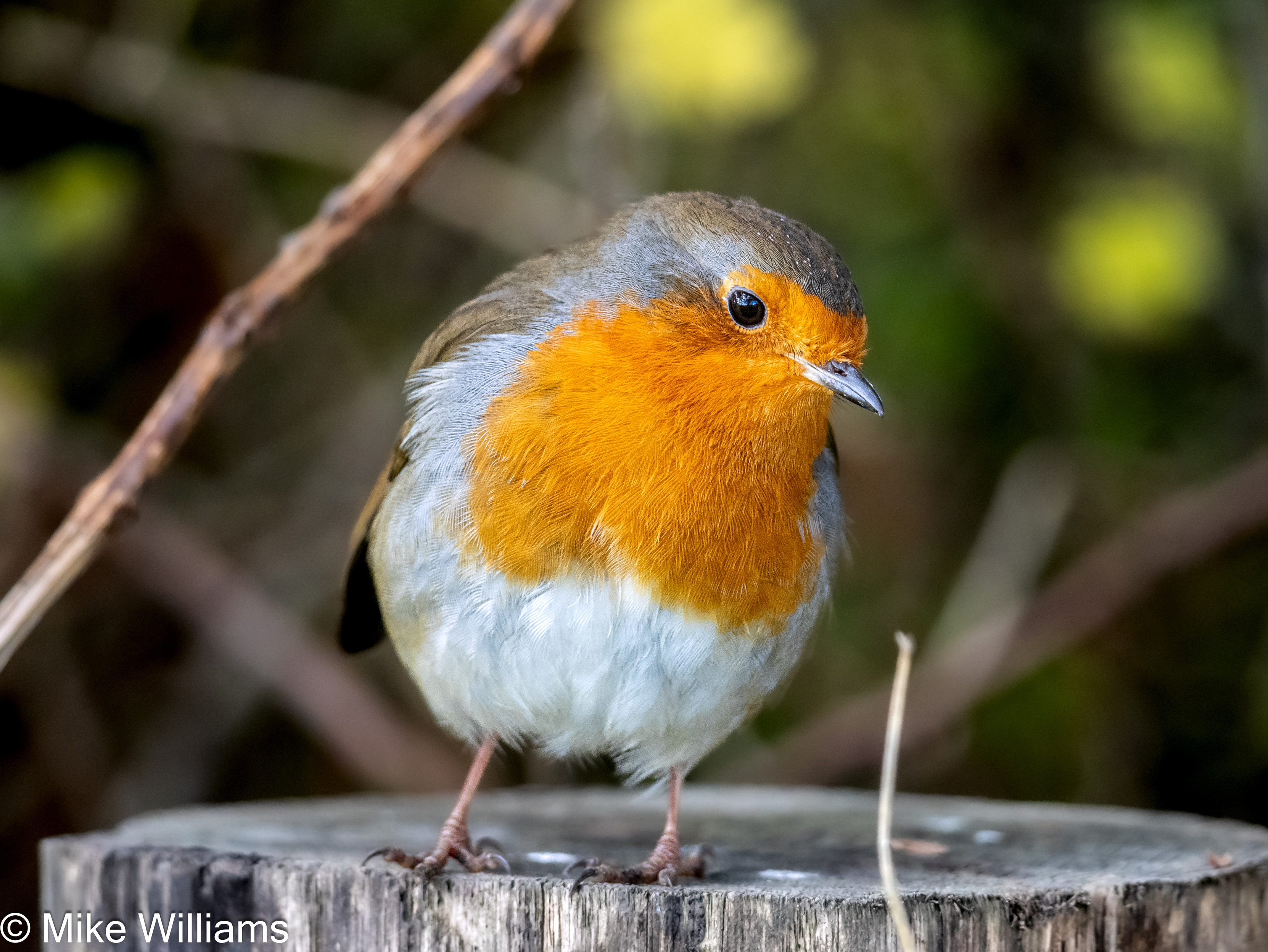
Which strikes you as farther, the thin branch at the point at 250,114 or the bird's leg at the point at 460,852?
the thin branch at the point at 250,114

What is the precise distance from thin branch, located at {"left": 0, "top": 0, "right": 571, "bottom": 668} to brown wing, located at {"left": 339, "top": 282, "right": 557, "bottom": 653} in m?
0.29

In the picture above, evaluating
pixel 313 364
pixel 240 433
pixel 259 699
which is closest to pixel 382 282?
pixel 313 364

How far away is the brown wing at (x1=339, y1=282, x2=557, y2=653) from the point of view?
2.91m

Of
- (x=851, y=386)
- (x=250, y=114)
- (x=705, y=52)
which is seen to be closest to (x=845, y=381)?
(x=851, y=386)

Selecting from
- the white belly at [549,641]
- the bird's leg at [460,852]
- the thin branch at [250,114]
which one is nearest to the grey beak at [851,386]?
the white belly at [549,641]

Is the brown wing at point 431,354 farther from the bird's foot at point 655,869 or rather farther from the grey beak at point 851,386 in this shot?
the bird's foot at point 655,869

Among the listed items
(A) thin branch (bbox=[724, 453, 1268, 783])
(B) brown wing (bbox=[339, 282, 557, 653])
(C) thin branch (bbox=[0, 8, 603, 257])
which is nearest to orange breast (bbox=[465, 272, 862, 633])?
(B) brown wing (bbox=[339, 282, 557, 653])

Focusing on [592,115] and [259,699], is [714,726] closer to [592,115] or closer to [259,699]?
[592,115]

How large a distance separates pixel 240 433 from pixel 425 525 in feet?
9.14

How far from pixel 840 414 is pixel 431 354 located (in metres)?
2.18

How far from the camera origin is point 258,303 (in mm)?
2840

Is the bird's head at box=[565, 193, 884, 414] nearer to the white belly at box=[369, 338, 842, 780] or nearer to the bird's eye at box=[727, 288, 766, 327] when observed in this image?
the bird's eye at box=[727, 288, 766, 327]

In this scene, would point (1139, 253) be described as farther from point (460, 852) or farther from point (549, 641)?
point (460, 852)

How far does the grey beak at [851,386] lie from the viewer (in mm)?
2604
